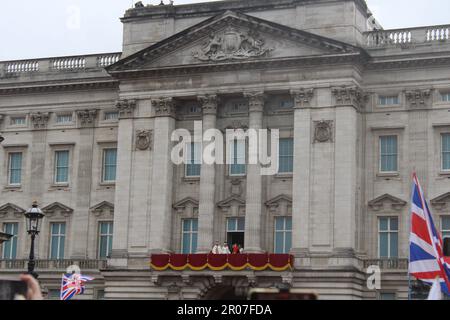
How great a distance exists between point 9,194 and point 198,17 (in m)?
16.9

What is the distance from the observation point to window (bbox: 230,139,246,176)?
5809 centimetres

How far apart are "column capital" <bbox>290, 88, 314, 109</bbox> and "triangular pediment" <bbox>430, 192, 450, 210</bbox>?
8753 mm

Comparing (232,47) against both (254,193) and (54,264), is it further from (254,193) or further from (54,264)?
(54,264)

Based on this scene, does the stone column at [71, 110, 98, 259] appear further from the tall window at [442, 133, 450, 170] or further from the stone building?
the tall window at [442, 133, 450, 170]

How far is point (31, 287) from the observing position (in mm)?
16234

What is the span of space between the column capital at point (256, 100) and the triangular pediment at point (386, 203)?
825 centimetres

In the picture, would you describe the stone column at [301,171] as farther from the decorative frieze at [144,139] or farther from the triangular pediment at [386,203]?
the decorative frieze at [144,139]

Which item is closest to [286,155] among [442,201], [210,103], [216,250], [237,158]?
[237,158]

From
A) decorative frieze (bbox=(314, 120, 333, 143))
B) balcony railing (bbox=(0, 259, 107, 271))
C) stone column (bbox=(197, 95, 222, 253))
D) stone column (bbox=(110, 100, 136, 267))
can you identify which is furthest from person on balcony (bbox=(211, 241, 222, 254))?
balcony railing (bbox=(0, 259, 107, 271))

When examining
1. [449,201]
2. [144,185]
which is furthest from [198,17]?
[449,201]

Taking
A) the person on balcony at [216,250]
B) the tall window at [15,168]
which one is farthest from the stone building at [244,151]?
the tall window at [15,168]
